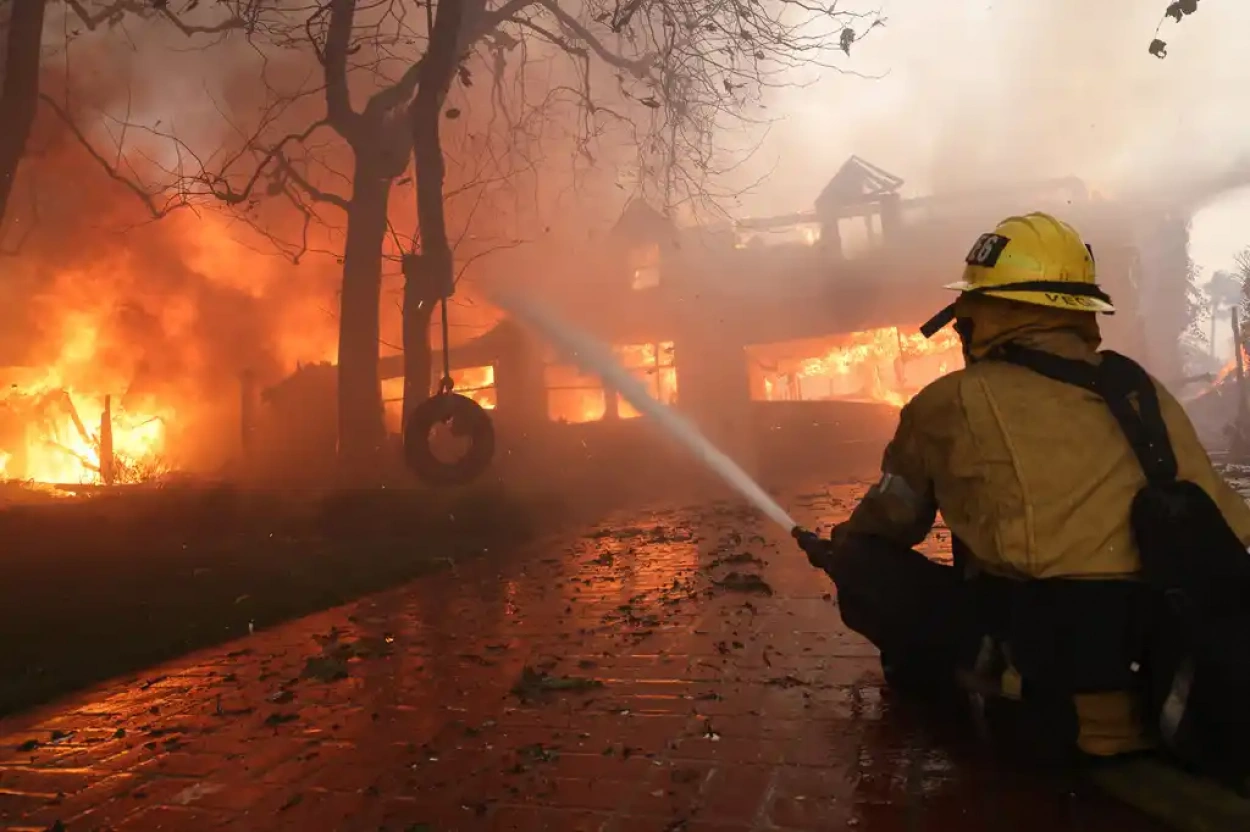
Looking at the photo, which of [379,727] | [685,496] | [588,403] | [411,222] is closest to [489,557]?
[379,727]

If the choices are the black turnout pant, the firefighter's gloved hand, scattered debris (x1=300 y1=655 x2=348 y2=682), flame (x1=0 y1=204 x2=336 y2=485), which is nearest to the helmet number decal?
the black turnout pant

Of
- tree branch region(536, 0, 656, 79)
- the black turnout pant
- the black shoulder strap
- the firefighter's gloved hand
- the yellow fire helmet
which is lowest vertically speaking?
the black turnout pant

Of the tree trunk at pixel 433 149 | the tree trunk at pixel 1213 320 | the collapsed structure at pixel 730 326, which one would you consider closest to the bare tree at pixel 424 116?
the tree trunk at pixel 433 149

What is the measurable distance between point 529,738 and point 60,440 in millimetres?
20188

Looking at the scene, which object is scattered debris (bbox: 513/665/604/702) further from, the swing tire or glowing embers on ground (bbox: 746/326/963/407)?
glowing embers on ground (bbox: 746/326/963/407)

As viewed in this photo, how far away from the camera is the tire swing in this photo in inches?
326

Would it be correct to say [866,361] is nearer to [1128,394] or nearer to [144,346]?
[144,346]

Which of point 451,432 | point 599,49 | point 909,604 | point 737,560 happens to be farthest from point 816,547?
point 599,49

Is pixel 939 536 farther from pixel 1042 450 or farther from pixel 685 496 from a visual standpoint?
pixel 685 496

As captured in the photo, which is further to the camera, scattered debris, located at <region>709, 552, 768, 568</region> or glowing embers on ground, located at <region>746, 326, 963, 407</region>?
glowing embers on ground, located at <region>746, 326, 963, 407</region>

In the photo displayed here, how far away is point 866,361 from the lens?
27.6 meters

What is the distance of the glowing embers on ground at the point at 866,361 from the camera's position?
22062 millimetres

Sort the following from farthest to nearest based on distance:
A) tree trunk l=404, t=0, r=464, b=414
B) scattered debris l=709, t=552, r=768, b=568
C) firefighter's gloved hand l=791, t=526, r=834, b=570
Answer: tree trunk l=404, t=0, r=464, b=414, scattered debris l=709, t=552, r=768, b=568, firefighter's gloved hand l=791, t=526, r=834, b=570

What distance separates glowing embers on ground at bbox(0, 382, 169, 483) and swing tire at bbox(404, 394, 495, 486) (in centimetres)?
1204
